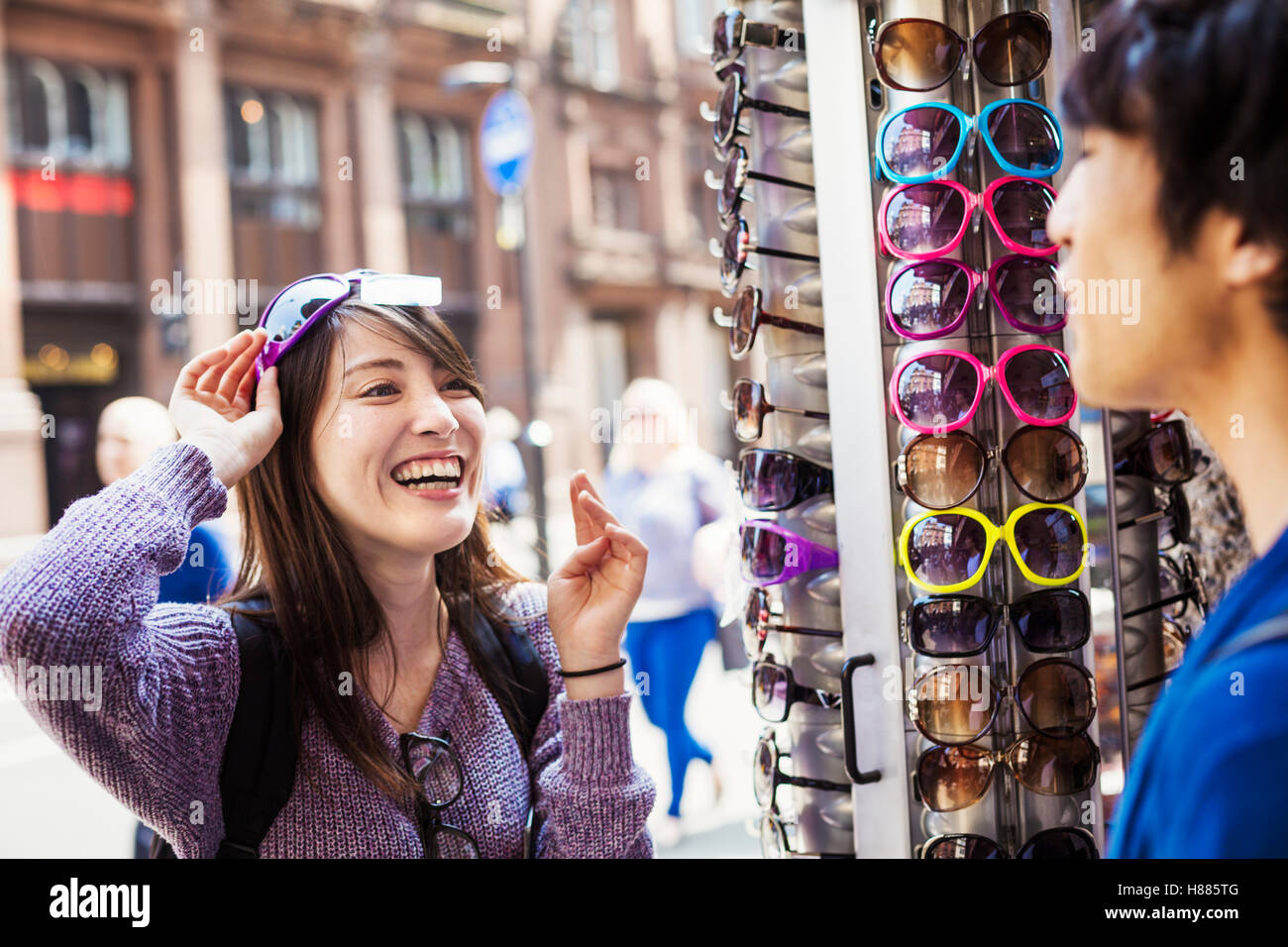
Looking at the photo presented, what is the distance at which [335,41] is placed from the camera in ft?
49.3

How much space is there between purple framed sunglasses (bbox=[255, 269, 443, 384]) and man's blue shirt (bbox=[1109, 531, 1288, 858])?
3.56 feet

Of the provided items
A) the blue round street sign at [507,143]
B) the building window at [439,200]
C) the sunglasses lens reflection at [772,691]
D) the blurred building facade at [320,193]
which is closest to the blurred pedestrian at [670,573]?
the sunglasses lens reflection at [772,691]

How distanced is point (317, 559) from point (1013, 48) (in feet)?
3.91

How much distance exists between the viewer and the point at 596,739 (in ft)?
5.00

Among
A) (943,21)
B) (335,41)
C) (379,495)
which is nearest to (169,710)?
(379,495)

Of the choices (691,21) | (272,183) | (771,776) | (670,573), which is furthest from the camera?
(691,21)

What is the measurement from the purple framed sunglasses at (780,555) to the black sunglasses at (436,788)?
545 millimetres

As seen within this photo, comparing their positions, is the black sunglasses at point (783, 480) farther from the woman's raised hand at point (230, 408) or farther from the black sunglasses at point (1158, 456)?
the woman's raised hand at point (230, 408)

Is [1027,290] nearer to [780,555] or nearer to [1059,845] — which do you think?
[780,555]

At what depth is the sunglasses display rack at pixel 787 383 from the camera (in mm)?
1705

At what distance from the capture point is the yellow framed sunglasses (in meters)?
1.55

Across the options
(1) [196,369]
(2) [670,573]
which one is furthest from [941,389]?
(2) [670,573]

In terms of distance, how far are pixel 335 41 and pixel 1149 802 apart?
16.1 metres
